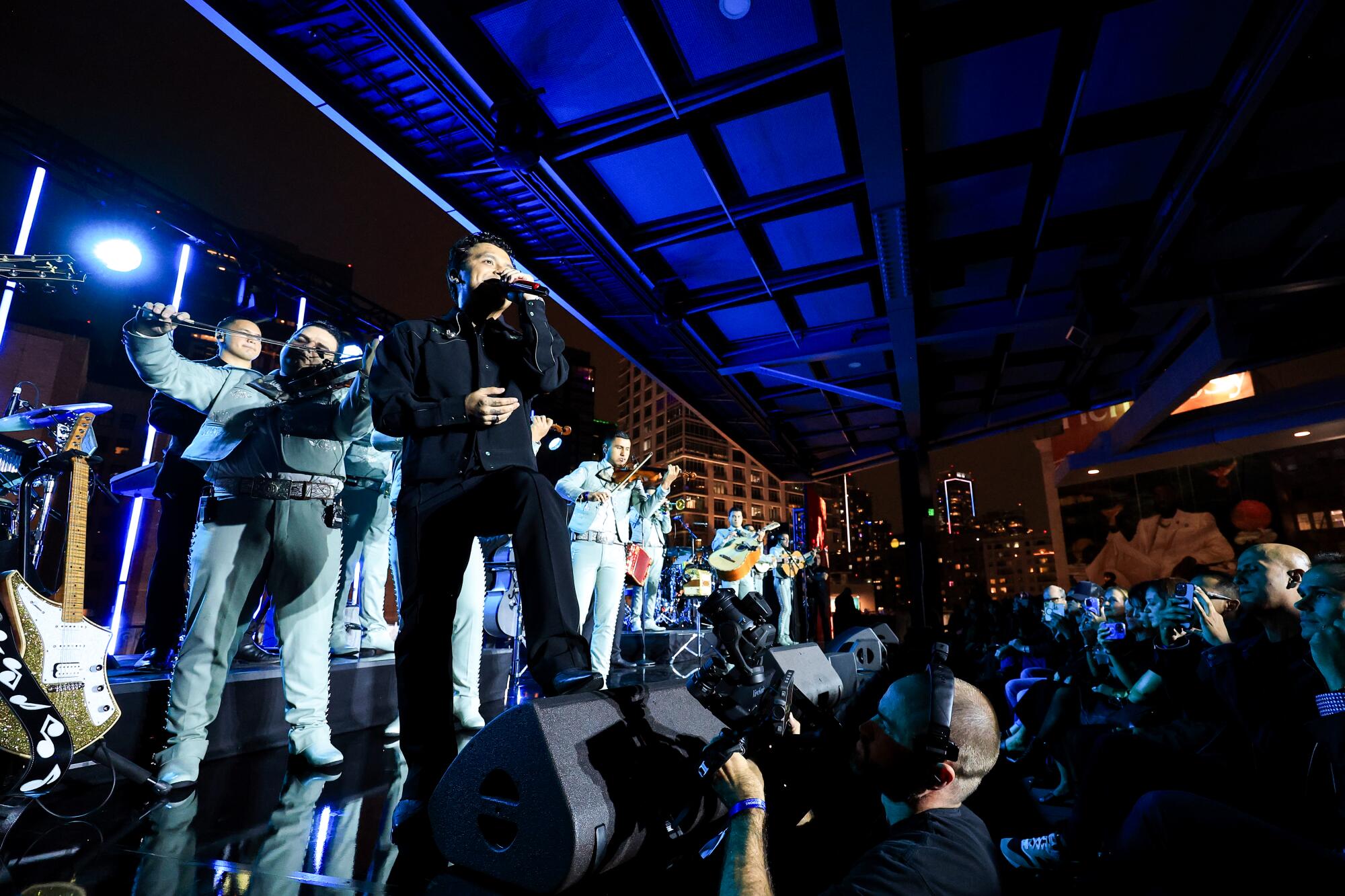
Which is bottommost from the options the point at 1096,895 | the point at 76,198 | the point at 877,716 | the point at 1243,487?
the point at 1096,895

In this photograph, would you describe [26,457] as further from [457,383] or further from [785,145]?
[785,145]

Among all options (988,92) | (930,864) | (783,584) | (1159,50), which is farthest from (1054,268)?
(930,864)

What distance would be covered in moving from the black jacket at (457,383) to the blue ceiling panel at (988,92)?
4.39 m

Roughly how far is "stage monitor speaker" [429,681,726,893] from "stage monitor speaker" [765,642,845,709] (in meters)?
2.16

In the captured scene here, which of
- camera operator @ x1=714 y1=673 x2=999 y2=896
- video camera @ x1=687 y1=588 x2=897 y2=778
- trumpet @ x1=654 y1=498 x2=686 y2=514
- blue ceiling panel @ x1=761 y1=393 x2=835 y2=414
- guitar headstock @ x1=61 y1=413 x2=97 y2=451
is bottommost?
camera operator @ x1=714 y1=673 x2=999 y2=896

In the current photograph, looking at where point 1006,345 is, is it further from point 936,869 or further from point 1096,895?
point 936,869

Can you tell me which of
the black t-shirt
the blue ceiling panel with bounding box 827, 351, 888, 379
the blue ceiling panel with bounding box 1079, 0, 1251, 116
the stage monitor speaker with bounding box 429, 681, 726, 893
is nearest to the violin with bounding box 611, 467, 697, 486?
the blue ceiling panel with bounding box 827, 351, 888, 379

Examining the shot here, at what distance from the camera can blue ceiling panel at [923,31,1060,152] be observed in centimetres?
477

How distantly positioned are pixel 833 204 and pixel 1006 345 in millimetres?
5188

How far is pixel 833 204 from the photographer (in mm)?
6484

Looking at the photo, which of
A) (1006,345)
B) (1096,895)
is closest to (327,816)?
(1096,895)

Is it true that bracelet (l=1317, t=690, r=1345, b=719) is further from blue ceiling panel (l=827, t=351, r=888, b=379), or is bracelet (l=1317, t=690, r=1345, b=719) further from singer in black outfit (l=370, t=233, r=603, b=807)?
blue ceiling panel (l=827, t=351, r=888, b=379)

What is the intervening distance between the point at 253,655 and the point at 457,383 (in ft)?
11.8

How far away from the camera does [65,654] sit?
226 centimetres
